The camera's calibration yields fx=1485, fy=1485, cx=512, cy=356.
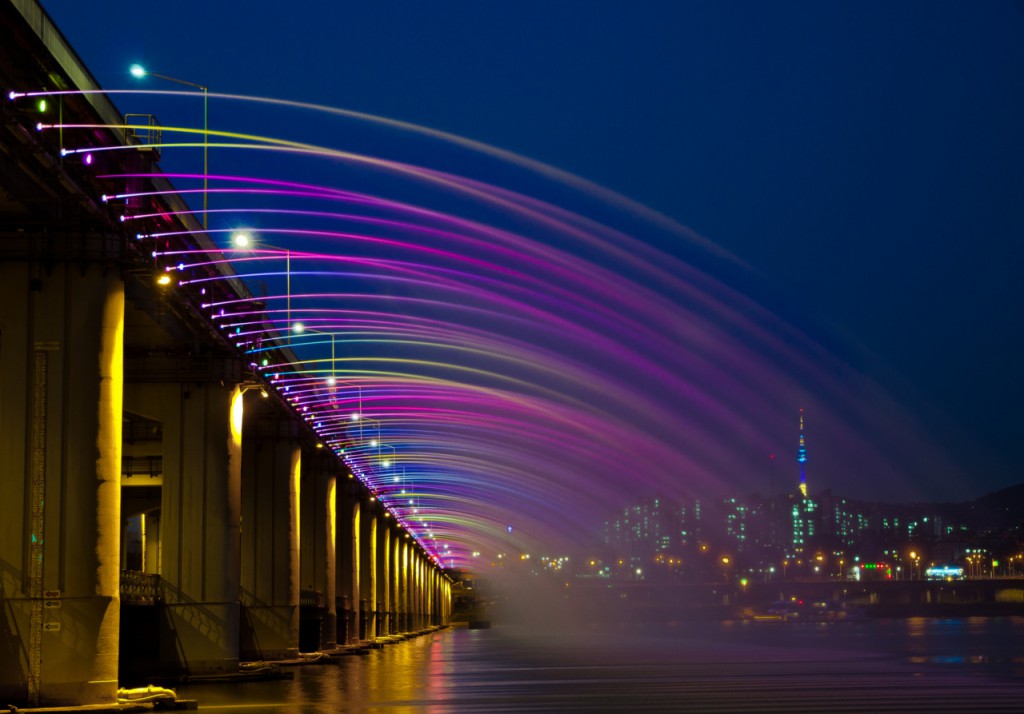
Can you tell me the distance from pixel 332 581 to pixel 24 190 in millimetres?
47575

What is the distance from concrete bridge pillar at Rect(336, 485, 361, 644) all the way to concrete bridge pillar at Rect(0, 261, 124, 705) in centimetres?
5116

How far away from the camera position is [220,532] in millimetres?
46562

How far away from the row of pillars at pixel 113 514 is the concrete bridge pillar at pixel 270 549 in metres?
0.06

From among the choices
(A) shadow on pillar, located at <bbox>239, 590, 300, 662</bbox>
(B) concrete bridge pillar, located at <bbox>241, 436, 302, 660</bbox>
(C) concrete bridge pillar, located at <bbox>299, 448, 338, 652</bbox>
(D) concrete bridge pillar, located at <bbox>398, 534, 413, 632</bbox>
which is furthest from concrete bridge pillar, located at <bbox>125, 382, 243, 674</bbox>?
(D) concrete bridge pillar, located at <bbox>398, 534, 413, 632</bbox>

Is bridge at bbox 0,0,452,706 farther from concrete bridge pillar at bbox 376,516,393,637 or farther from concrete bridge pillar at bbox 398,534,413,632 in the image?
concrete bridge pillar at bbox 398,534,413,632

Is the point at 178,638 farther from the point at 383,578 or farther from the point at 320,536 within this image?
the point at 383,578

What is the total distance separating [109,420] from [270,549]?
2950 centimetres

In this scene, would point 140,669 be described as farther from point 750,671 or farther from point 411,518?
point 411,518

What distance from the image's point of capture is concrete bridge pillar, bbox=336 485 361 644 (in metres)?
82.4

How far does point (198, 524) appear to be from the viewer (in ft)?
152

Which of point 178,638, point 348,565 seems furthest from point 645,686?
point 348,565

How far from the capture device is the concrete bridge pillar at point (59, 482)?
30.0 meters

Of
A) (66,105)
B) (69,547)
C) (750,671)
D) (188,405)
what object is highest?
(66,105)

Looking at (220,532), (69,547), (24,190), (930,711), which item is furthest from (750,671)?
(24,190)
